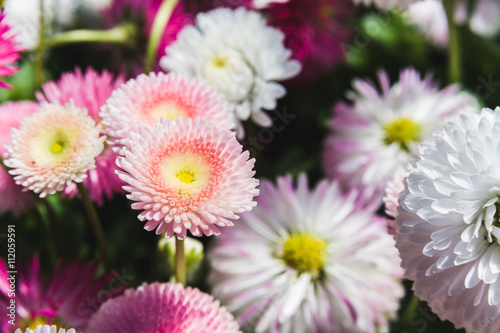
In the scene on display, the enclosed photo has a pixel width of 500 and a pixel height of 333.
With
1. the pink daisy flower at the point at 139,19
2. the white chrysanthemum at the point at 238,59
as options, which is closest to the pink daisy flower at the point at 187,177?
the white chrysanthemum at the point at 238,59

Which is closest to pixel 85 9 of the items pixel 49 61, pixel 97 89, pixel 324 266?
pixel 49 61

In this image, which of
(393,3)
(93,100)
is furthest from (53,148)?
(393,3)

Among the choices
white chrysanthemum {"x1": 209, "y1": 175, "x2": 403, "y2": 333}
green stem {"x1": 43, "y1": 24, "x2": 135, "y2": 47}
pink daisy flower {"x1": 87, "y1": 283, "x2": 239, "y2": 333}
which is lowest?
white chrysanthemum {"x1": 209, "y1": 175, "x2": 403, "y2": 333}

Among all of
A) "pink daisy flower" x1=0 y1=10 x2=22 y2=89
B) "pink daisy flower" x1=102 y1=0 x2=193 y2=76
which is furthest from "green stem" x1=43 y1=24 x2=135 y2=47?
"pink daisy flower" x1=0 y1=10 x2=22 y2=89

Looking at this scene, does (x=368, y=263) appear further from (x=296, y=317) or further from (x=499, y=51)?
(x=499, y=51)

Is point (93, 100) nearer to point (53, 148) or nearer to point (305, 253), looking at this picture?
point (53, 148)

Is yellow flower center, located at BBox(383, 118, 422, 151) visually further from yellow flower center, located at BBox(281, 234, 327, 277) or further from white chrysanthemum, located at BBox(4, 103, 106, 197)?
white chrysanthemum, located at BBox(4, 103, 106, 197)

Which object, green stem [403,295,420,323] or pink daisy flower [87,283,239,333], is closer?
pink daisy flower [87,283,239,333]
